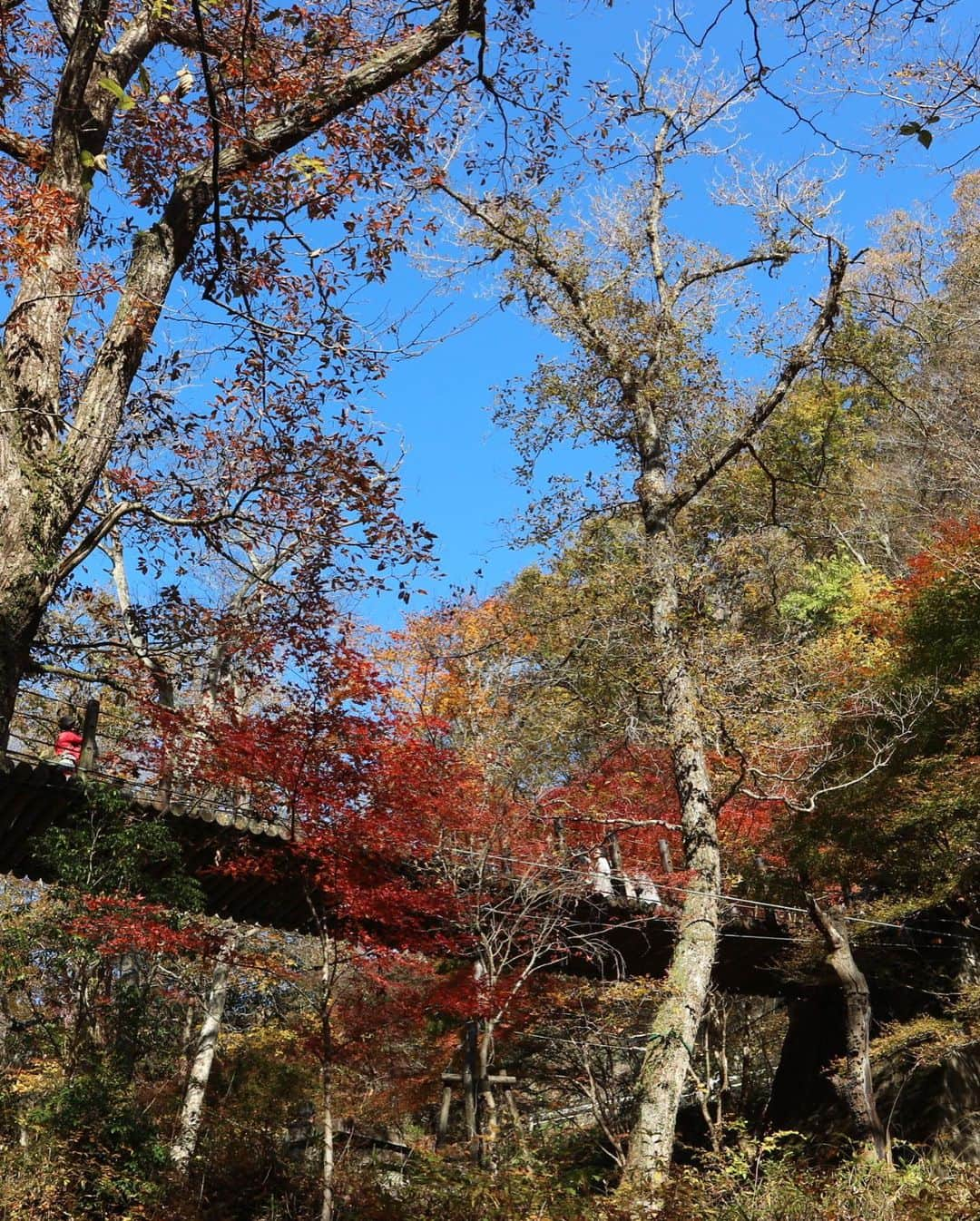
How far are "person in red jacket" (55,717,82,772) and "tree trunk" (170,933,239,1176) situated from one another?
7.56 feet

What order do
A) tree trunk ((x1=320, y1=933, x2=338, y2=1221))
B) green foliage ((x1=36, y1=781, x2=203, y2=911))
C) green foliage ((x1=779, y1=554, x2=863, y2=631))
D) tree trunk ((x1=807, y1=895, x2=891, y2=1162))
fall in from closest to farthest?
green foliage ((x1=36, y1=781, x2=203, y2=911)), tree trunk ((x1=320, y1=933, x2=338, y2=1221)), tree trunk ((x1=807, y1=895, x2=891, y2=1162)), green foliage ((x1=779, y1=554, x2=863, y2=631))

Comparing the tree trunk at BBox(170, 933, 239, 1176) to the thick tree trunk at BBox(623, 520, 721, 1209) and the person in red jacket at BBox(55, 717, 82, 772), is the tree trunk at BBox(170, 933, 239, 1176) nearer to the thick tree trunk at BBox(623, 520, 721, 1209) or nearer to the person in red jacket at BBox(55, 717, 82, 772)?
the person in red jacket at BBox(55, 717, 82, 772)

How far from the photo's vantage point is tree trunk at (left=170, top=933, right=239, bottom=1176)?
31.8 feet

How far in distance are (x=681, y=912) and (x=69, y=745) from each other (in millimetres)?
5773

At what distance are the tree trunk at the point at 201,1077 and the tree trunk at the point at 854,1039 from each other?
5911mm

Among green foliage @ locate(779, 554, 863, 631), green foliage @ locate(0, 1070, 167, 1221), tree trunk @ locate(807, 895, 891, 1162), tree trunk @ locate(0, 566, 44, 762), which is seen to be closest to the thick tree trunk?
tree trunk @ locate(807, 895, 891, 1162)

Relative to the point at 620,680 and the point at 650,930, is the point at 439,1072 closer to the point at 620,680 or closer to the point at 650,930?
the point at 650,930

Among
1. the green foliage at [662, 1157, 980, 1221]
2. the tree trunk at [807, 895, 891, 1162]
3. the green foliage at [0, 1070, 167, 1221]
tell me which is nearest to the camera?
the green foliage at [662, 1157, 980, 1221]

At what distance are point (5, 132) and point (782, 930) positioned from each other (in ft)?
36.3

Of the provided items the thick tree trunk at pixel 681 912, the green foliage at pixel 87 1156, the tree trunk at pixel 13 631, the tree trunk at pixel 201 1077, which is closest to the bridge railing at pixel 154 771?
the tree trunk at pixel 201 1077

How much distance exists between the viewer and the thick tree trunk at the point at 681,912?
751cm

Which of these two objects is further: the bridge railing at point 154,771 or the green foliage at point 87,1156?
the bridge railing at point 154,771

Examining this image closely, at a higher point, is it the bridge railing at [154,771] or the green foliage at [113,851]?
the bridge railing at [154,771]

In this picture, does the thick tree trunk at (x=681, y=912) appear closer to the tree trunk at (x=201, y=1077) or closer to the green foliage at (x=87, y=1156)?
the green foliage at (x=87, y=1156)
